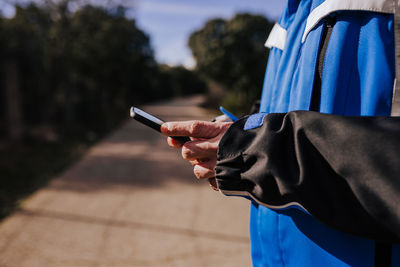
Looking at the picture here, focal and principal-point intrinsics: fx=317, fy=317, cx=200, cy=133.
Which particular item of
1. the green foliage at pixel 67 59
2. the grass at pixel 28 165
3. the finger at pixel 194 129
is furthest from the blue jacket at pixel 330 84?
the green foliage at pixel 67 59

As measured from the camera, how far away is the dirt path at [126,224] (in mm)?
3021

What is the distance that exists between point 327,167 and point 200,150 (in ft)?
1.13

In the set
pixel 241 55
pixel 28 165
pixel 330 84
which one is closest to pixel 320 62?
pixel 330 84

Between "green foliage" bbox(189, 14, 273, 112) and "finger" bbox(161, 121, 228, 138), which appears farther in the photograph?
"green foliage" bbox(189, 14, 273, 112)

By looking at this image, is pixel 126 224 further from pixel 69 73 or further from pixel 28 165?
pixel 69 73

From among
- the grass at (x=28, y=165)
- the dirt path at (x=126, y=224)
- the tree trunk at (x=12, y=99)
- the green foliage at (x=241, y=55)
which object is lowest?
the dirt path at (x=126, y=224)

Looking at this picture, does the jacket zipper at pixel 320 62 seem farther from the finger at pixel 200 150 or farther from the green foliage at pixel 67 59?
the green foliage at pixel 67 59

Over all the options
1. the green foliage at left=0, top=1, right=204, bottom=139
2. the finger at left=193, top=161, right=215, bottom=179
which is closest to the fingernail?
the finger at left=193, top=161, right=215, bottom=179

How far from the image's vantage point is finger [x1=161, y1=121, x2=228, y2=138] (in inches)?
35.0

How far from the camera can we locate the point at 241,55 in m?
13.2

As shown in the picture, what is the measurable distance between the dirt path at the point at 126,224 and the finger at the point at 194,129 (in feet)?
7.74

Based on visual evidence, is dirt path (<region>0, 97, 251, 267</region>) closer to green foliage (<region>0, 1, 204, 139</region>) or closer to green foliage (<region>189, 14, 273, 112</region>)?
green foliage (<region>0, 1, 204, 139</region>)

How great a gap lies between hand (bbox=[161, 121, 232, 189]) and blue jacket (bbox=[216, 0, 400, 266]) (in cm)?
8

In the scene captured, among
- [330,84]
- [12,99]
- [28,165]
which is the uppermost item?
[330,84]
